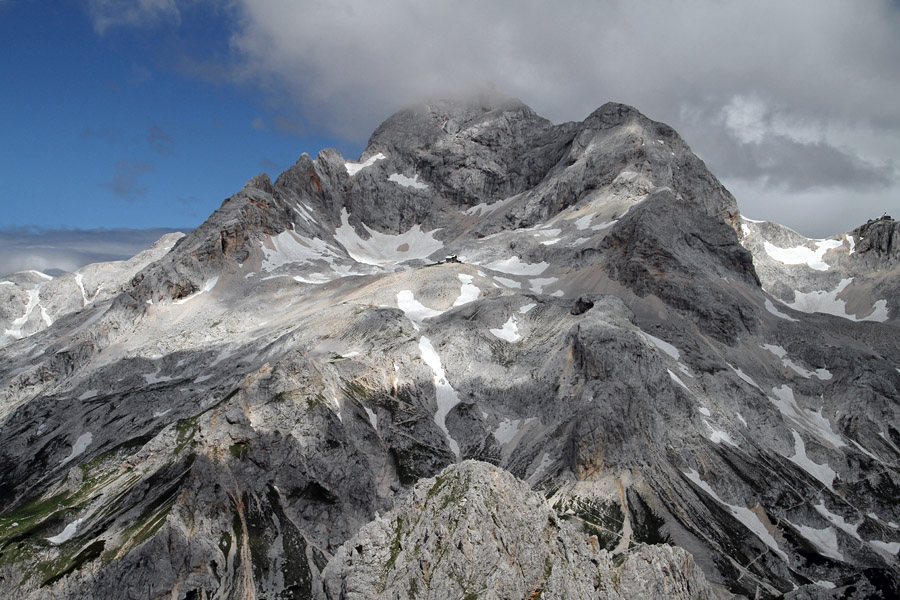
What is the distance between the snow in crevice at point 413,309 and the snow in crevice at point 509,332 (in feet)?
40.9

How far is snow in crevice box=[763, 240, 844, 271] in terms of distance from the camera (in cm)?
18800

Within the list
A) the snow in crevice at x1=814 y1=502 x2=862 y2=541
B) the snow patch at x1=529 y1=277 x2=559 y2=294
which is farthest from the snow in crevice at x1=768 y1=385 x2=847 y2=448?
the snow patch at x1=529 y1=277 x2=559 y2=294

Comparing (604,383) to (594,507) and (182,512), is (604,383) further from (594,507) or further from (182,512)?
(182,512)

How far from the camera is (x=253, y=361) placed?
113 metres

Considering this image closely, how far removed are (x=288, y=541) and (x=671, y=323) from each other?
2990 inches

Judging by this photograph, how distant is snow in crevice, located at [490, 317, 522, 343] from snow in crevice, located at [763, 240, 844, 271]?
374 ft

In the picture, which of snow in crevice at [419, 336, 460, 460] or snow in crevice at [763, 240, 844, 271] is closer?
snow in crevice at [419, 336, 460, 460]

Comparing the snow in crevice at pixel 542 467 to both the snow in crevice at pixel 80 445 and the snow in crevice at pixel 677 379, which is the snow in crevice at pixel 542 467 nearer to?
the snow in crevice at pixel 677 379

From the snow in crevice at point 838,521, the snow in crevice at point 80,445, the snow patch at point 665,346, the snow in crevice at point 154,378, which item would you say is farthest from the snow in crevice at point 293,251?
the snow in crevice at point 838,521

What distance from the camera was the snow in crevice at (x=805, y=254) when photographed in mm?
188000

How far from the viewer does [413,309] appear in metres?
121

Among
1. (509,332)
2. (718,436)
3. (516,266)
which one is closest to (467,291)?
(509,332)

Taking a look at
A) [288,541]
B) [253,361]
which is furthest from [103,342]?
[288,541]

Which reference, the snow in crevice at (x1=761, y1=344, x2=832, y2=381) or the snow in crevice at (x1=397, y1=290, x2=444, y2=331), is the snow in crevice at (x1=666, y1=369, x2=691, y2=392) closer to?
the snow in crevice at (x1=761, y1=344, x2=832, y2=381)
